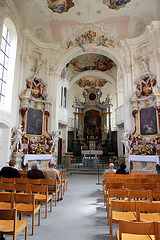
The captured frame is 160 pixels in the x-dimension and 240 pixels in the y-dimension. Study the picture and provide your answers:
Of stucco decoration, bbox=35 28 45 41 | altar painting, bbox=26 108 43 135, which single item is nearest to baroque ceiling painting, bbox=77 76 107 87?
stucco decoration, bbox=35 28 45 41

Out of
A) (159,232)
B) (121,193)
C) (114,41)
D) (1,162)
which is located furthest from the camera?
(114,41)

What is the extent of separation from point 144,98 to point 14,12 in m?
11.0

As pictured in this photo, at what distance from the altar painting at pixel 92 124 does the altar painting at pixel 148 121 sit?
960cm

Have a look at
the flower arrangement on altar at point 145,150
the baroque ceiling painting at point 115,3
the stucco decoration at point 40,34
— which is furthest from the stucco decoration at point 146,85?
the stucco decoration at point 40,34

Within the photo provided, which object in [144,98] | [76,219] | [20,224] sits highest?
[144,98]

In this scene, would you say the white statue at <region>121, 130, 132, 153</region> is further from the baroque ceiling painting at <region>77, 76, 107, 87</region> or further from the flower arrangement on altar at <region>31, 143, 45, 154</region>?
the baroque ceiling painting at <region>77, 76, 107, 87</region>

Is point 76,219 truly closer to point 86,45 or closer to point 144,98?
point 144,98

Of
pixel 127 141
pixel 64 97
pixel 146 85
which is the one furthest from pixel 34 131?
pixel 146 85

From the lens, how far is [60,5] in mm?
13336

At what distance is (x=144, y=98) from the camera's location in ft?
40.5

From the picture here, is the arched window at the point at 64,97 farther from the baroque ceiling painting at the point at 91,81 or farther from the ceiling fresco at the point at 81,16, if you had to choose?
the baroque ceiling painting at the point at 91,81

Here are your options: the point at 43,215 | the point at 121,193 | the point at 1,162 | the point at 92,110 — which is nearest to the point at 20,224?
the point at 43,215

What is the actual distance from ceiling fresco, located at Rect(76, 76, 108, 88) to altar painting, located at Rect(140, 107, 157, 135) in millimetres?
12059

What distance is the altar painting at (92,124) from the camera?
22041mm
